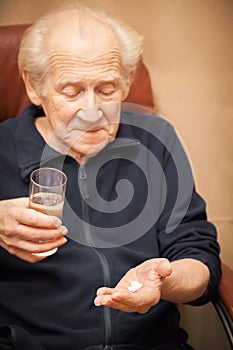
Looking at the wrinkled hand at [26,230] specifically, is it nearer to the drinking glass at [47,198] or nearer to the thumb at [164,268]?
the drinking glass at [47,198]

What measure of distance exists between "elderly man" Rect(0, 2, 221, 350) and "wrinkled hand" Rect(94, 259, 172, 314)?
15 cm

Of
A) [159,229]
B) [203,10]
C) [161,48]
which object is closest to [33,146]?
[159,229]

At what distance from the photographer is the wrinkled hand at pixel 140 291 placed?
1.23 m

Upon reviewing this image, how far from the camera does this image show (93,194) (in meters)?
1.65

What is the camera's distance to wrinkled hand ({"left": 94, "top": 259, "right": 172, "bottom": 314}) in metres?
1.23

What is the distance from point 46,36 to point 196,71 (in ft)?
2.79

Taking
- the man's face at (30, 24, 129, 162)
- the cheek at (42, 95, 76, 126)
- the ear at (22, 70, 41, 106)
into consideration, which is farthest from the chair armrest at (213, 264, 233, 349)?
the ear at (22, 70, 41, 106)

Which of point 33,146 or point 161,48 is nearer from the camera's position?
point 33,146

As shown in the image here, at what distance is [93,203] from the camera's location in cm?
164

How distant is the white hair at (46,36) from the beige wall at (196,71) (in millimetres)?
519

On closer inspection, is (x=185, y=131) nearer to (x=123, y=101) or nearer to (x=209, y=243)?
(x=123, y=101)

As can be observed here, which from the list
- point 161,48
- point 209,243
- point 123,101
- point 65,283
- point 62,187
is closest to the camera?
point 62,187

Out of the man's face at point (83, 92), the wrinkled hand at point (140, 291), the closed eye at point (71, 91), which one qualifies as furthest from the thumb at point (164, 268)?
the closed eye at point (71, 91)

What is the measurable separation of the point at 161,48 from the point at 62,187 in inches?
43.7
